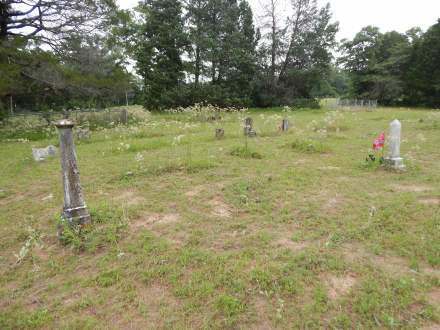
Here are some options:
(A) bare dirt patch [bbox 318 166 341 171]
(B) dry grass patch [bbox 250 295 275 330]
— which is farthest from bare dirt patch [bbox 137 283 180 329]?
(A) bare dirt patch [bbox 318 166 341 171]

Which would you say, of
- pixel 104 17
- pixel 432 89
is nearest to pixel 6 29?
pixel 104 17

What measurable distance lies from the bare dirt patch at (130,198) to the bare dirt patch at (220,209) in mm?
1098

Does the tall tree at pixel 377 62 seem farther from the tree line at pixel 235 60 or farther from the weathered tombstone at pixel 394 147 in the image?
the weathered tombstone at pixel 394 147

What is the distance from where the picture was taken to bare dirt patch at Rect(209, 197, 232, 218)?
150 inches

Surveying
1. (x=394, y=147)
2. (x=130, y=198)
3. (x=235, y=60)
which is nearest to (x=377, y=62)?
(x=235, y=60)

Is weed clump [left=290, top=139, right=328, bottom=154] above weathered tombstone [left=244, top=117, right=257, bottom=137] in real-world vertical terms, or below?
below

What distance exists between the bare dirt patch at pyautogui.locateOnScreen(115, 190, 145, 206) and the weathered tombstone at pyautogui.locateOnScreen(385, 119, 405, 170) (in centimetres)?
467

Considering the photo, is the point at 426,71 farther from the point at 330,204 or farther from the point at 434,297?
the point at 434,297

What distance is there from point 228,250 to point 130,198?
6.91 ft

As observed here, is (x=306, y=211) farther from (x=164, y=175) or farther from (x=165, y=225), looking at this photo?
(x=164, y=175)

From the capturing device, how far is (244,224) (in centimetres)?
350

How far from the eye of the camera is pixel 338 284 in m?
2.41

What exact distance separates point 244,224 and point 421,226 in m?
2.05

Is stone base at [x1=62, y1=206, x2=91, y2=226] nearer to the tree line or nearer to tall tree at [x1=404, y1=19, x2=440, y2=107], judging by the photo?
the tree line
